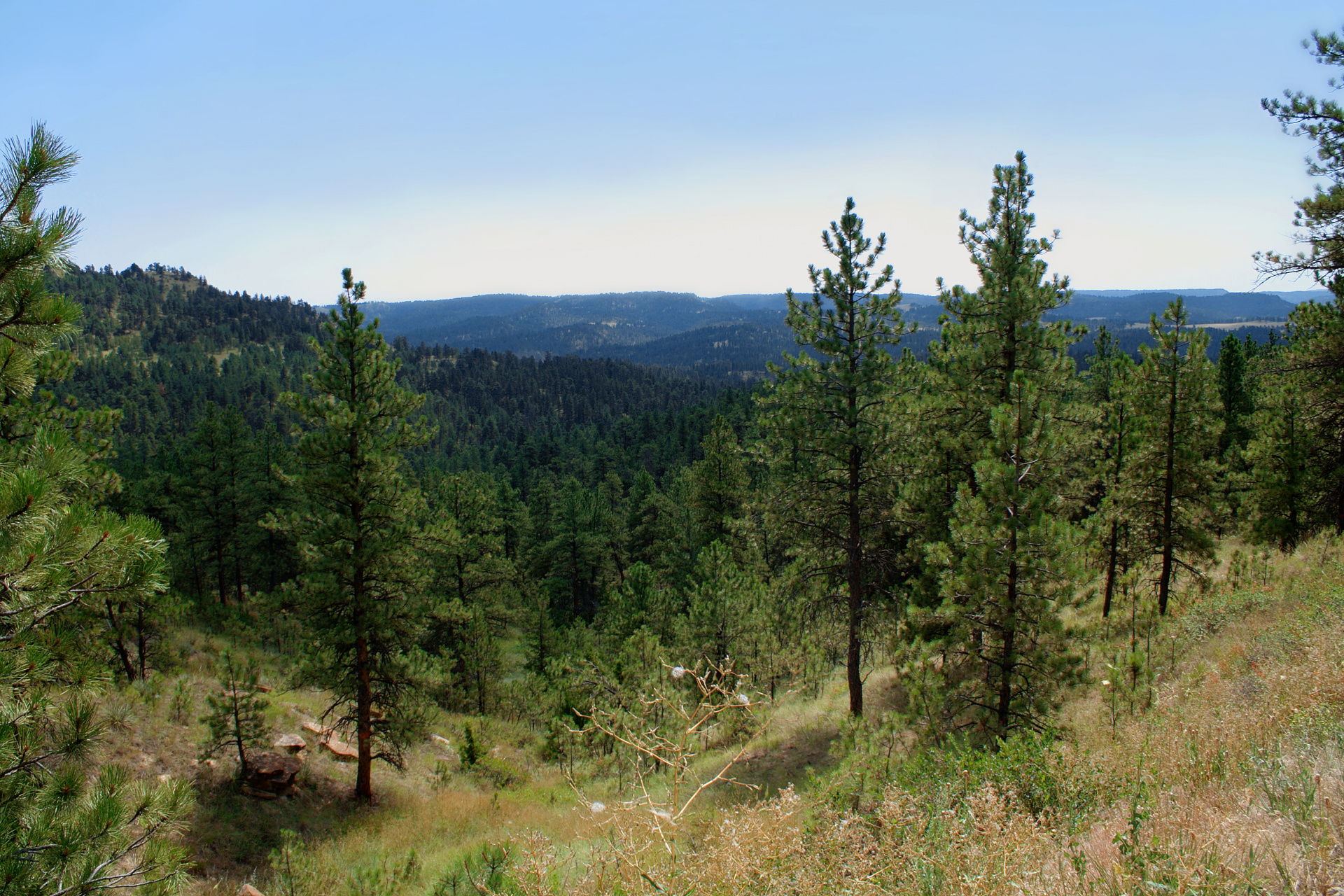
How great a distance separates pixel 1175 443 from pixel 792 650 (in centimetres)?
1149

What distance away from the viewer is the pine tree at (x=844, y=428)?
1223 cm

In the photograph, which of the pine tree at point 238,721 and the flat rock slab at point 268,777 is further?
the flat rock slab at point 268,777

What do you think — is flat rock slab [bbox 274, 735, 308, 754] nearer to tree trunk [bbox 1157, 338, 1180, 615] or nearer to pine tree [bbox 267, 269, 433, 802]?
pine tree [bbox 267, 269, 433, 802]

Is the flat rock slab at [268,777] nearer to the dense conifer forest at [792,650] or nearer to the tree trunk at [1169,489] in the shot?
the dense conifer forest at [792,650]

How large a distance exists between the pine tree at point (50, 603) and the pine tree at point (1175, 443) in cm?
1928

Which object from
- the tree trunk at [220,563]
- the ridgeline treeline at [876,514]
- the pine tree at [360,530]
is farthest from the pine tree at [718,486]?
the tree trunk at [220,563]

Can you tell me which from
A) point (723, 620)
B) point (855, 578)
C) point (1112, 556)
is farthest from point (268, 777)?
point (1112, 556)

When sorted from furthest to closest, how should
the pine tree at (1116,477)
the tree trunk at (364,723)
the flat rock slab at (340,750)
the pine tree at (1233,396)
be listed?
the pine tree at (1233,396) → the pine tree at (1116,477) → the flat rock slab at (340,750) → the tree trunk at (364,723)

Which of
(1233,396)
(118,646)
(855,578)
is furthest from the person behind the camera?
(1233,396)

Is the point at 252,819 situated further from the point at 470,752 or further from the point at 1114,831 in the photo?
the point at 1114,831

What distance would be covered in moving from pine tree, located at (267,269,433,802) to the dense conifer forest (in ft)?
0.27

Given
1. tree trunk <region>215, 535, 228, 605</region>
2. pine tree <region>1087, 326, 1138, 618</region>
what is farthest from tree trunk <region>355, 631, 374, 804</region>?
tree trunk <region>215, 535, 228, 605</region>

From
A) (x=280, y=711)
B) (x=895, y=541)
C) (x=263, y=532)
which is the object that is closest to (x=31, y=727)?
(x=895, y=541)

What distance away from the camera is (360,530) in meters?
12.6
